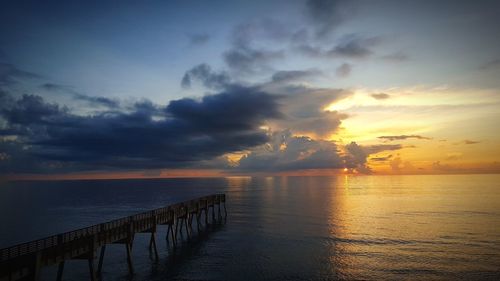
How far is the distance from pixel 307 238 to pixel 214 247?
606 inches

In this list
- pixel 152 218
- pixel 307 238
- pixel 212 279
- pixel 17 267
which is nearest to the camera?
pixel 17 267

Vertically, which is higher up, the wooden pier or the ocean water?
the wooden pier

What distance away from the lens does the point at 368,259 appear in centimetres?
4222

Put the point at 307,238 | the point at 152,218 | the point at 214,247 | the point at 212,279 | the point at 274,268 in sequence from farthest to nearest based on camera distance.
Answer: the point at 307,238 < the point at 214,247 < the point at 152,218 < the point at 274,268 < the point at 212,279

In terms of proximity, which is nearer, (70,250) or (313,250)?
(70,250)

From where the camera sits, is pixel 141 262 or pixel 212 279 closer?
pixel 212 279

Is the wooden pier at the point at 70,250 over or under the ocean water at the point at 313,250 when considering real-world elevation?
over

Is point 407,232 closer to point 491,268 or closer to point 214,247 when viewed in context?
point 491,268

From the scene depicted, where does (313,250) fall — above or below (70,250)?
below

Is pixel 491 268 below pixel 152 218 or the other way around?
below

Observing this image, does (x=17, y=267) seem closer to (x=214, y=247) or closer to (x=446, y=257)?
(x=214, y=247)

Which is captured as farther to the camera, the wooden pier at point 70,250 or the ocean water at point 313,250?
the ocean water at point 313,250

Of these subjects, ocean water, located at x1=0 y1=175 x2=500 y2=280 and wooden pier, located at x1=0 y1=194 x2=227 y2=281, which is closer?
wooden pier, located at x1=0 y1=194 x2=227 y2=281

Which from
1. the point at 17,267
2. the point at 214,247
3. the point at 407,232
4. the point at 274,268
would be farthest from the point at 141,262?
the point at 407,232
